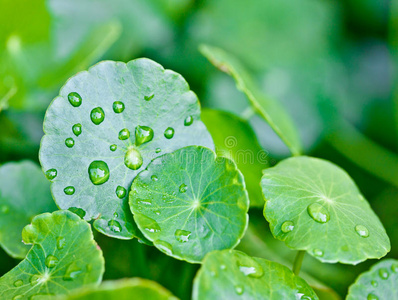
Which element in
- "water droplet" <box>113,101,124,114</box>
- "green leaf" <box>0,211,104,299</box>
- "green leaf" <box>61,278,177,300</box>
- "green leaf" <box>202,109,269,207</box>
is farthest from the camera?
"green leaf" <box>202,109,269,207</box>

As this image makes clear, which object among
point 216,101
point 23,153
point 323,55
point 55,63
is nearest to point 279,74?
point 323,55

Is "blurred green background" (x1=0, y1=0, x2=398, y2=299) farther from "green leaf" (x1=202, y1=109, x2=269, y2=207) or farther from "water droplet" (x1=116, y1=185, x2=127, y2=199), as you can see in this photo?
"water droplet" (x1=116, y1=185, x2=127, y2=199)

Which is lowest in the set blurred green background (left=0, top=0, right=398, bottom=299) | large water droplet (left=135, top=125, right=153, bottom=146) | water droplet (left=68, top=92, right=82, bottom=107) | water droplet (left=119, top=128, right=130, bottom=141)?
blurred green background (left=0, top=0, right=398, bottom=299)

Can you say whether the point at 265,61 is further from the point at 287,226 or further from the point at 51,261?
the point at 51,261

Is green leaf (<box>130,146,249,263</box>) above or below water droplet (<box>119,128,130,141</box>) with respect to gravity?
below

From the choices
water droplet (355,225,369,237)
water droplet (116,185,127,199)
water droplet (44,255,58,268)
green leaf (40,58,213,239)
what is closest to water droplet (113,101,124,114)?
green leaf (40,58,213,239)

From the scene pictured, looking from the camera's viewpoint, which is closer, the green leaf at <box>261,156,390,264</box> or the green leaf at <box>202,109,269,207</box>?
the green leaf at <box>261,156,390,264</box>

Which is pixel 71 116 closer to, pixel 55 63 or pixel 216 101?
pixel 55 63

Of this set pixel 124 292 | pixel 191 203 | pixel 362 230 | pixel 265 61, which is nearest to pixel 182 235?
pixel 191 203
